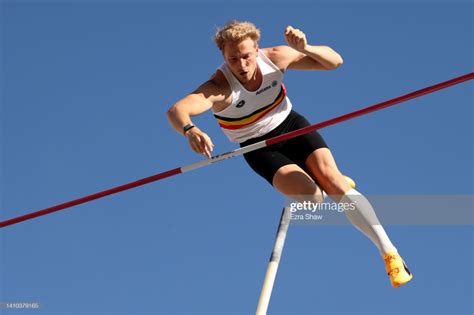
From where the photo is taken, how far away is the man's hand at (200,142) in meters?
7.97

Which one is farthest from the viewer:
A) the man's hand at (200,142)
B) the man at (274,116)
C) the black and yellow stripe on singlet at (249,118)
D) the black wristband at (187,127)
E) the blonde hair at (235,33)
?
the black and yellow stripe on singlet at (249,118)

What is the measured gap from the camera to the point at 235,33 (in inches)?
343

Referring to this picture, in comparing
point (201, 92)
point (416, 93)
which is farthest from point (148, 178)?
point (416, 93)

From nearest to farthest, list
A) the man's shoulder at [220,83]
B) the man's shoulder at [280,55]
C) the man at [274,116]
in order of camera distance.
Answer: the man at [274,116] → the man's shoulder at [220,83] → the man's shoulder at [280,55]

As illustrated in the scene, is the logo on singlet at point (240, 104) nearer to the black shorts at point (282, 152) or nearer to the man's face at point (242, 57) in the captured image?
the man's face at point (242, 57)

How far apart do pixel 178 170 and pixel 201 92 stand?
2.40 feet

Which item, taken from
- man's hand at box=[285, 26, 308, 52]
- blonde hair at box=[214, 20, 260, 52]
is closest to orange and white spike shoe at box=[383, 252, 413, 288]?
man's hand at box=[285, 26, 308, 52]

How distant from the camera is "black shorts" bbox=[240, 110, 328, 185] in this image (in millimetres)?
8977

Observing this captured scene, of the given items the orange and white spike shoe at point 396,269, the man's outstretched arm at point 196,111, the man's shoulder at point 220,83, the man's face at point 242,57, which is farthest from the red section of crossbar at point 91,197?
the orange and white spike shoe at point 396,269

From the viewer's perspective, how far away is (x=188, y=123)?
823cm

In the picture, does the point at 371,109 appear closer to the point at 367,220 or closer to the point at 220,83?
the point at 367,220

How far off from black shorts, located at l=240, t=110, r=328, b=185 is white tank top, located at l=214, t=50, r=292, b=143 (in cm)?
9

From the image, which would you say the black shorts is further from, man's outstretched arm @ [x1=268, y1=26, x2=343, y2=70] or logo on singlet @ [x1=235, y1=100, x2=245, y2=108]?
man's outstretched arm @ [x1=268, y1=26, x2=343, y2=70]

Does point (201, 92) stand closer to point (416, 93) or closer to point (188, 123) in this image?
point (188, 123)
